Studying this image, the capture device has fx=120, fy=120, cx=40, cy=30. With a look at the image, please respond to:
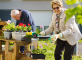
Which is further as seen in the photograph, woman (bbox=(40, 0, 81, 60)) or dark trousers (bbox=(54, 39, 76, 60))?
dark trousers (bbox=(54, 39, 76, 60))

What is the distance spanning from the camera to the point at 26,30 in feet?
8.16

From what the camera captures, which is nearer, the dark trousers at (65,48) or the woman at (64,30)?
the woman at (64,30)

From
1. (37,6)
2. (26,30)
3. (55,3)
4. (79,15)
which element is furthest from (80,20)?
(37,6)

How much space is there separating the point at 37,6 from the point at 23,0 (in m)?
1.03

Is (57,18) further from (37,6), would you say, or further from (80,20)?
(37,6)

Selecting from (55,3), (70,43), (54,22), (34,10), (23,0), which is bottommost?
(70,43)

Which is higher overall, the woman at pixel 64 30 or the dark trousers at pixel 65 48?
the woman at pixel 64 30

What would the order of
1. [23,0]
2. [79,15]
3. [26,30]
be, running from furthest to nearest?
[23,0] → [26,30] → [79,15]

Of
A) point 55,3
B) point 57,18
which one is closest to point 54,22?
point 57,18

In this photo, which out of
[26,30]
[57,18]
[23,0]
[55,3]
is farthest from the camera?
[23,0]

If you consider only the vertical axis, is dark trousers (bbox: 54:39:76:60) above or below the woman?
below

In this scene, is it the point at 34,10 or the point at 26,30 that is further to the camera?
the point at 34,10

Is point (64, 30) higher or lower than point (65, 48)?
higher

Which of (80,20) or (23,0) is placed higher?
(23,0)
